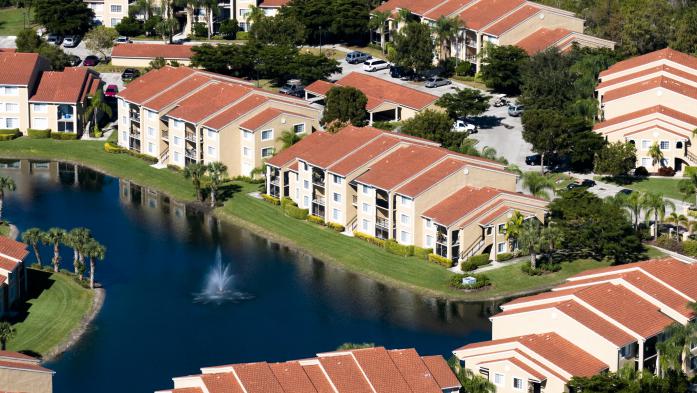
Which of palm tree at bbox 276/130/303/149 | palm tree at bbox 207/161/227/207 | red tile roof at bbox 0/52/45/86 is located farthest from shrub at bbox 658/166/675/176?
red tile roof at bbox 0/52/45/86

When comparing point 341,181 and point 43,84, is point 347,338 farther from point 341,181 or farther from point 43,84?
point 43,84

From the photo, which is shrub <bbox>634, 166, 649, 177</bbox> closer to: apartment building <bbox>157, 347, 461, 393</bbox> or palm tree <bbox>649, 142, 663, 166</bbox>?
palm tree <bbox>649, 142, 663, 166</bbox>

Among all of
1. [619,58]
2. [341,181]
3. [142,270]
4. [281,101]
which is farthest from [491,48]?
[142,270]

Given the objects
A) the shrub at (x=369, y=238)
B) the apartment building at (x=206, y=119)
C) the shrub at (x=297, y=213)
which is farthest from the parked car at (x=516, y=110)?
the shrub at (x=369, y=238)

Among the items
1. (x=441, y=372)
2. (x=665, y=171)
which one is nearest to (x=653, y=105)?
(x=665, y=171)

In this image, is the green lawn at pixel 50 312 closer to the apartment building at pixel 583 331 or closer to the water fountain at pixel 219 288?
the water fountain at pixel 219 288
